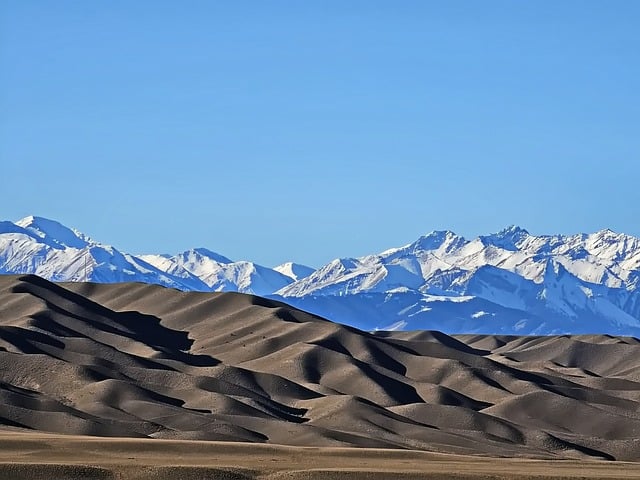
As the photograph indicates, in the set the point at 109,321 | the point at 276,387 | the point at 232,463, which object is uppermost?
the point at 109,321

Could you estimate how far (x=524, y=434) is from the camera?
137375 millimetres

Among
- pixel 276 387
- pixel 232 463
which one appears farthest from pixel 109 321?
pixel 232 463

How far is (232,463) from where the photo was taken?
7769cm

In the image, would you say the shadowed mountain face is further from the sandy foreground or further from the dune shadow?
the sandy foreground

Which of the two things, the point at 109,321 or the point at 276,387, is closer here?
the point at 276,387

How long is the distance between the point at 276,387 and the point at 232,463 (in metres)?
73.3

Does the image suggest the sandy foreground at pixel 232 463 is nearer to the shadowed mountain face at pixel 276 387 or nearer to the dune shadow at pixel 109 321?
the shadowed mountain face at pixel 276 387

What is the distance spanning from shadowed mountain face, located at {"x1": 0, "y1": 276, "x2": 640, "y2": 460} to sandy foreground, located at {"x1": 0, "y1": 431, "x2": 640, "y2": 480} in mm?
20703

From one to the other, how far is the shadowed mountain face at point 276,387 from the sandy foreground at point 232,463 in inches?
815

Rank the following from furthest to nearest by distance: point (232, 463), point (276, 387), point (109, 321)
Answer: point (109, 321) < point (276, 387) < point (232, 463)

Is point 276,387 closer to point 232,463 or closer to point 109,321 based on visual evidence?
point 109,321

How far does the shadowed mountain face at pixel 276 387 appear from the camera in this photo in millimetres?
119812

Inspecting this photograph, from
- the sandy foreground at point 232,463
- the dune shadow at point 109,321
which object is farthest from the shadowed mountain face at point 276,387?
the sandy foreground at point 232,463

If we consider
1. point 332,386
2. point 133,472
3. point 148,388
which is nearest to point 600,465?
point 133,472
